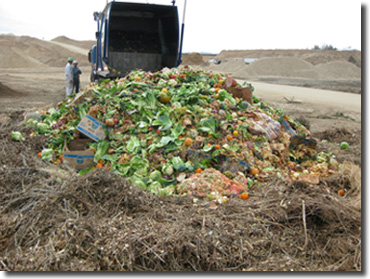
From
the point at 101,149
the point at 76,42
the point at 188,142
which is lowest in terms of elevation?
the point at 101,149

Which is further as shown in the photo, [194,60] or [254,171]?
[194,60]

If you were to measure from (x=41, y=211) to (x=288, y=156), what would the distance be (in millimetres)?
3699

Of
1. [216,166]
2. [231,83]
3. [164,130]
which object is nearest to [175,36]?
[231,83]

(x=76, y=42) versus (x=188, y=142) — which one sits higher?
A: (x=76, y=42)

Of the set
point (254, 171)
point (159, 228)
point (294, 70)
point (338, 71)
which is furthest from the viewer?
point (338, 71)

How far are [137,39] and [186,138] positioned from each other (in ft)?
19.0

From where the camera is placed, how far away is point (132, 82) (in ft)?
19.8

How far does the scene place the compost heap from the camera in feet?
14.3

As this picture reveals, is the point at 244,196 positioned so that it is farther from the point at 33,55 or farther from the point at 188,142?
the point at 33,55

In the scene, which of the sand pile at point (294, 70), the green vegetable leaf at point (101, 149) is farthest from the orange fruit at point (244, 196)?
the sand pile at point (294, 70)

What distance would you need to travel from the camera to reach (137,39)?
379 inches

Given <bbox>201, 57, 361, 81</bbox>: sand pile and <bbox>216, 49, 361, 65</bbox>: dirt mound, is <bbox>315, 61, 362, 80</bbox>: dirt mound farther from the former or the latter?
<bbox>216, 49, 361, 65</bbox>: dirt mound

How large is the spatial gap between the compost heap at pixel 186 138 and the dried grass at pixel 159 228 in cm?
57

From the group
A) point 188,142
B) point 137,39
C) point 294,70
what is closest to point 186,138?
point 188,142
